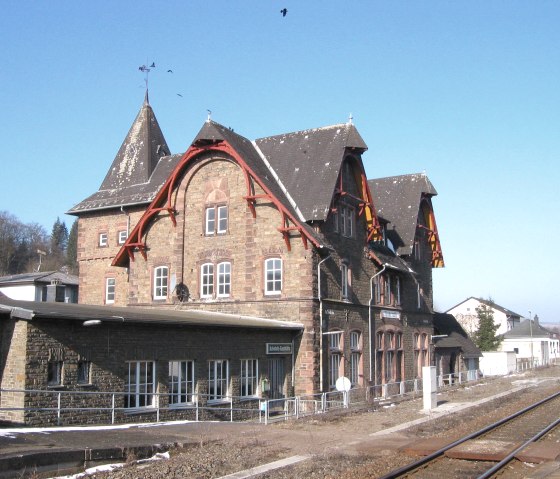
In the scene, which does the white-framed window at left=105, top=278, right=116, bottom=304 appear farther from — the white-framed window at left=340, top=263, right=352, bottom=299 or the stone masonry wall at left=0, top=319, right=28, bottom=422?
the stone masonry wall at left=0, top=319, right=28, bottom=422

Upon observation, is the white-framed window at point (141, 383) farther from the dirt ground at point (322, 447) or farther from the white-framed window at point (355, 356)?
the white-framed window at point (355, 356)

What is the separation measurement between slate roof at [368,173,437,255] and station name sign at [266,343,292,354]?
1226cm

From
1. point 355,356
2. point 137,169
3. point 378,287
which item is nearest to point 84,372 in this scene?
point 355,356

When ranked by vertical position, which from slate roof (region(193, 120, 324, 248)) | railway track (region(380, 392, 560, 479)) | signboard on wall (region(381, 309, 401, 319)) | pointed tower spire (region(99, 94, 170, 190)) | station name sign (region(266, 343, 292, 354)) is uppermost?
pointed tower spire (region(99, 94, 170, 190))

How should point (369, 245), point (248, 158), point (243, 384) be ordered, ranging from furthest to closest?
point (369, 245) → point (248, 158) → point (243, 384)

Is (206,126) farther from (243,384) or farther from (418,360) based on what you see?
(418,360)

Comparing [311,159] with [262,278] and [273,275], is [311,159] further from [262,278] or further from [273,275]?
[262,278]

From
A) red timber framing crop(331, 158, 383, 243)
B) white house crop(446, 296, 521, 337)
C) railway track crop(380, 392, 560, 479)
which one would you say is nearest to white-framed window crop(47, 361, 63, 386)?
railway track crop(380, 392, 560, 479)

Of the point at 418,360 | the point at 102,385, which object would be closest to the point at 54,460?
the point at 102,385

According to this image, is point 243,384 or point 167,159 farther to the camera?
point 167,159

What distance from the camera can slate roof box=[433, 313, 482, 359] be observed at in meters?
42.3

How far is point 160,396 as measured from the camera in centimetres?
2073

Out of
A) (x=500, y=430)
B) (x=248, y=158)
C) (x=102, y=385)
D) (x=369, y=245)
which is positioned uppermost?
(x=248, y=158)

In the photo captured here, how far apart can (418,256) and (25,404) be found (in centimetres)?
2714
